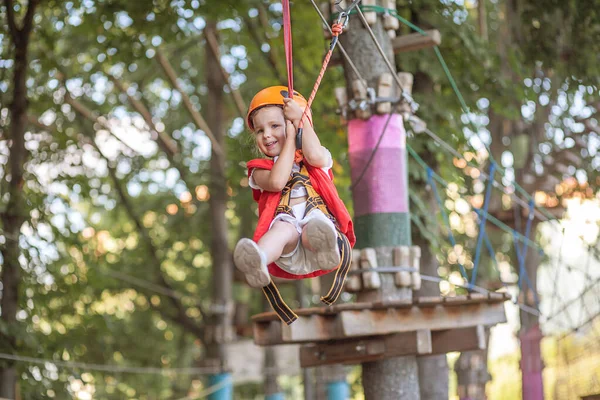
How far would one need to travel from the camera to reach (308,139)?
384 cm

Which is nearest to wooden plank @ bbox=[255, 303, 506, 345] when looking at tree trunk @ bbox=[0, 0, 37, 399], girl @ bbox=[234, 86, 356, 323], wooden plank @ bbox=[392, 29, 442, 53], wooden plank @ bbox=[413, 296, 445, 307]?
wooden plank @ bbox=[413, 296, 445, 307]

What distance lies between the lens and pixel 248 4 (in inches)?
374

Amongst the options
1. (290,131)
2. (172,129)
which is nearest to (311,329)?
(290,131)

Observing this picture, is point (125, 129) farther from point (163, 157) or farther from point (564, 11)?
point (564, 11)

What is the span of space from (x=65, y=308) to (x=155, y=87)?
6.88m

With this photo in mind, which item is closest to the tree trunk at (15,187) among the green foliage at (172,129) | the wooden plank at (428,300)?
the green foliage at (172,129)

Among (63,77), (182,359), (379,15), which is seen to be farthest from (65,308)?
(379,15)

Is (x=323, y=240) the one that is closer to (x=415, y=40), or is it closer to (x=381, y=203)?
(x=381, y=203)

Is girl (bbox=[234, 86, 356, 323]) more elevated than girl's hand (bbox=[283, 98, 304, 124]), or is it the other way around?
girl's hand (bbox=[283, 98, 304, 124])

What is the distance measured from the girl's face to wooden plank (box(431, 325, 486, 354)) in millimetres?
2495

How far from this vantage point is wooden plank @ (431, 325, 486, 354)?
5789 mm

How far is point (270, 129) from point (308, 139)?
0.18m

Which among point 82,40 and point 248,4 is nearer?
point 248,4

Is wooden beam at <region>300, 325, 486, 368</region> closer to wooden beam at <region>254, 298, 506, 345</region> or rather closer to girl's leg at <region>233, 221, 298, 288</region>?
wooden beam at <region>254, 298, 506, 345</region>
